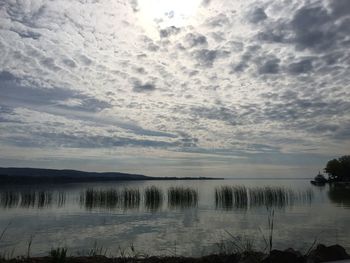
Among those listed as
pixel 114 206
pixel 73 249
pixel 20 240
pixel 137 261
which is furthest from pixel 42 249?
pixel 114 206

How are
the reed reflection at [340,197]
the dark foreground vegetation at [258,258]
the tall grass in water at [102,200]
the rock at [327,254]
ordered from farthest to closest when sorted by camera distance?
the reed reflection at [340,197] → the tall grass in water at [102,200] → the rock at [327,254] → the dark foreground vegetation at [258,258]

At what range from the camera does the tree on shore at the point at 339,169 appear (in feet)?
281

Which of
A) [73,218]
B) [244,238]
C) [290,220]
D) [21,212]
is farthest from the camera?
[21,212]

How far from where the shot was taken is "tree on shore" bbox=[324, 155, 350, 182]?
8569 centimetres

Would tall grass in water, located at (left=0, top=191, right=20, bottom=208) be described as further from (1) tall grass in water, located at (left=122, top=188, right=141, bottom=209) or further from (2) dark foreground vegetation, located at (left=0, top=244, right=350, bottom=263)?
(2) dark foreground vegetation, located at (left=0, top=244, right=350, bottom=263)

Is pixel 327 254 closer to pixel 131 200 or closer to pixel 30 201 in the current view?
pixel 131 200

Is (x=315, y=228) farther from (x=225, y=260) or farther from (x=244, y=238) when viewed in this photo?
(x=225, y=260)

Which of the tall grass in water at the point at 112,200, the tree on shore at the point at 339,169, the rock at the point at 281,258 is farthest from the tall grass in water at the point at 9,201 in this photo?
the tree on shore at the point at 339,169

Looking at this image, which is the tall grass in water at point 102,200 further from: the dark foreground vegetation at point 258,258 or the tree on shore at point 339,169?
the tree on shore at point 339,169

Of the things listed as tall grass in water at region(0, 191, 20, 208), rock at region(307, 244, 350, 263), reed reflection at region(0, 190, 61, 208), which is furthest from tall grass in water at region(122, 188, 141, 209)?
rock at region(307, 244, 350, 263)

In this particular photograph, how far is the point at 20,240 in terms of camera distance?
14.2 m

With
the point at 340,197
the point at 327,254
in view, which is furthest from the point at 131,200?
the point at 327,254

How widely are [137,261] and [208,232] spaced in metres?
7.42

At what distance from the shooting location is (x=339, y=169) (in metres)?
86.7
